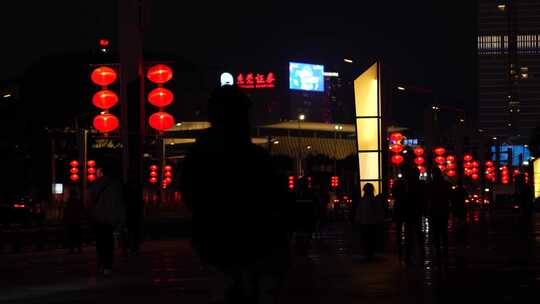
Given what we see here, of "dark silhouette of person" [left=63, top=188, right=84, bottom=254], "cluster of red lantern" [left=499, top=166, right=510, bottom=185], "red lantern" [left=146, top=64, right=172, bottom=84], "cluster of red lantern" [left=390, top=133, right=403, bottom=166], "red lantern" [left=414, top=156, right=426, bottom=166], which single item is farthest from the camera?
"cluster of red lantern" [left=499, top=166, right=510, bottom=185]

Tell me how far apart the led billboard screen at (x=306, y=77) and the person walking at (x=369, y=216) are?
11379 centimetres

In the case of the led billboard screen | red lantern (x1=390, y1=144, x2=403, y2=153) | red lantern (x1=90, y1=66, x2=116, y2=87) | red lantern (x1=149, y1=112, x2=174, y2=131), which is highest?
the led billboard screen

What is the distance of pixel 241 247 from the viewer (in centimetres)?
543

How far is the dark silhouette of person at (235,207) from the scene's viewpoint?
5453mm

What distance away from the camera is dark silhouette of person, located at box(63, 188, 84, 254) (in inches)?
1065

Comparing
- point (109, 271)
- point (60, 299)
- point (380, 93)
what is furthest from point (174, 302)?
point (380, 93)

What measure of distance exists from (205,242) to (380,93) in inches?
1060

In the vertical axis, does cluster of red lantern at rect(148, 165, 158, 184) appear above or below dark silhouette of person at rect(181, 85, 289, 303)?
above

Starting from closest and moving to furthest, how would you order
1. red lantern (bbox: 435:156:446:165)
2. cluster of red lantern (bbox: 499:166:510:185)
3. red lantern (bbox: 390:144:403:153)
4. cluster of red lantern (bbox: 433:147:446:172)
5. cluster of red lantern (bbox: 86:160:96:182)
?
red lantern (bbox: 390:144:403:153), cluster of red lantern (bbox: 86:160:96:182), red lantern (bbox: 435:156:446:165), cluster of red lantern (bbox: 433:147:446:172), cluster of red lantern (bbox: 499:166:510:185)

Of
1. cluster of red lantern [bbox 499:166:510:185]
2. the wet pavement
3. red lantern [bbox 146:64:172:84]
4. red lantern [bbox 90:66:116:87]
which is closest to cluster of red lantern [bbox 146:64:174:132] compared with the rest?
red lantern [bbox 146:64:172:84]

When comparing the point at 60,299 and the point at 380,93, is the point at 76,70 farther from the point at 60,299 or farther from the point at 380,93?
the point at 60,299

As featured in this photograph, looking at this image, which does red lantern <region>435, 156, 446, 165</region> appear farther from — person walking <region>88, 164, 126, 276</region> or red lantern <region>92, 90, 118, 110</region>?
person walking <region>88, 164, 126, 276</region>

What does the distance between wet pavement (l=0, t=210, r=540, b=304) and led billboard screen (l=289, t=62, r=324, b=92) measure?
366 ft

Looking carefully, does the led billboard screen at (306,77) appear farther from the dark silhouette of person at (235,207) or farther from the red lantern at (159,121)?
the dark silhouette of person at (235,207)
